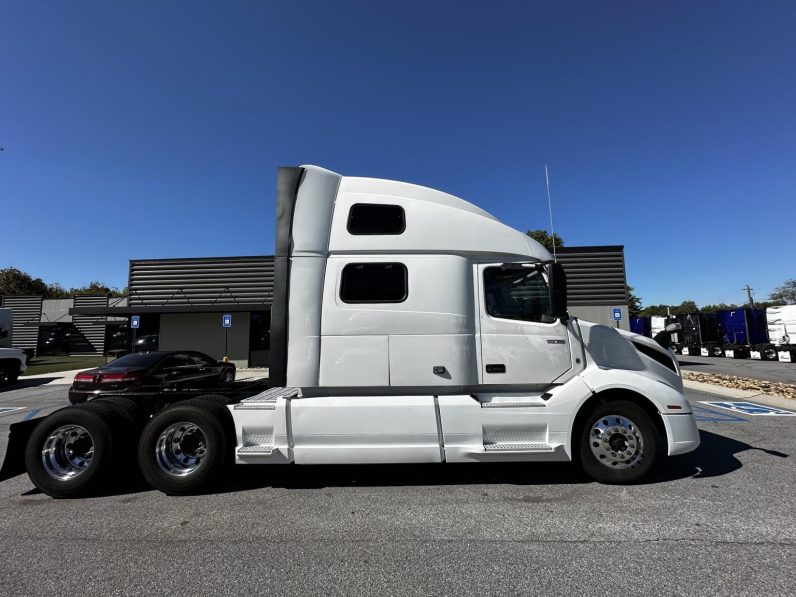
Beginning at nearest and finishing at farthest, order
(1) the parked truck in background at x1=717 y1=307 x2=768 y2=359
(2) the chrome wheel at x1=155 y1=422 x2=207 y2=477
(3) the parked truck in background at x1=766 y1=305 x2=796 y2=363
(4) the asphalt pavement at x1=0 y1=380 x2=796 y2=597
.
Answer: (4) the asphalt pavement at x1=0 y1=380 x2=796 y2=597 → (2) the chrome wheel at x1=155 y1=422 x2=207 y2=477 → (3) the parked truck in background at x1=766 y1=305 x2=796 y2=363 → (1) the parked truck in background at x1=717 y1=307 x2=768 y2=359

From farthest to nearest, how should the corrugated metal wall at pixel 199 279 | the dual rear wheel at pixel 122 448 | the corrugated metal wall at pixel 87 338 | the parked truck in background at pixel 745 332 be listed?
the corrugated metal wall at pixel 87 338 < the parked truck in background at pixel 745 332 < the corrugated metal wall at pixel 199 279 < the dual rear wheel at pixel 122 448

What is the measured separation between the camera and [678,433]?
4.25 metres

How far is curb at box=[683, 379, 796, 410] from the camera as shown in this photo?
892 centimetres

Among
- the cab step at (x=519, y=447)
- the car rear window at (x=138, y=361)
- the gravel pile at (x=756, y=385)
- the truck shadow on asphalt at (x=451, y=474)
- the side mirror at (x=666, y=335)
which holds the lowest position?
the truck shadow on asphalt at (x=451, y=474)

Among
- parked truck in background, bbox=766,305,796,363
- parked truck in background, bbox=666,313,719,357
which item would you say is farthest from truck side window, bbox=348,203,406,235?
parked truck in background, bbox=666,313,719,357

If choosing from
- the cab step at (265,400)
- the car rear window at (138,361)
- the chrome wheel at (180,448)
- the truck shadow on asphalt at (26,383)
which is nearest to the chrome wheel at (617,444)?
the cab step at (265,400)

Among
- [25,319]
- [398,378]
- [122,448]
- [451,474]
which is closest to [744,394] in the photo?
[451,474]

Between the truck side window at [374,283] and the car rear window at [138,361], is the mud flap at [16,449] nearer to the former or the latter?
the car rear window at [138,361]

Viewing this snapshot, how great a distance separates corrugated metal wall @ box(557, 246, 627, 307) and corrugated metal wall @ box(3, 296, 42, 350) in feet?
134

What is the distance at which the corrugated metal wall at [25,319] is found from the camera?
32906mm

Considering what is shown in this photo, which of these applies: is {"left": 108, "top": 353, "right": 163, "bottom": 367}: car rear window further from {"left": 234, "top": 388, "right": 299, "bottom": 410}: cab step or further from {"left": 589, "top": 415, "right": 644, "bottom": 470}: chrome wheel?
{"left": 589, "top": 415, "right": 644, "bottom": 470}: chrome wheel

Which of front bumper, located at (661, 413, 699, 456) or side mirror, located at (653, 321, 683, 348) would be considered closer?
front bumper, located at (661, 413, 699, 456)

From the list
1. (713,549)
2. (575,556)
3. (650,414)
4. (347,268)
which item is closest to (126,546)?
(347,268)

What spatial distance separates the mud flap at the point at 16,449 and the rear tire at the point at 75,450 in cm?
17
